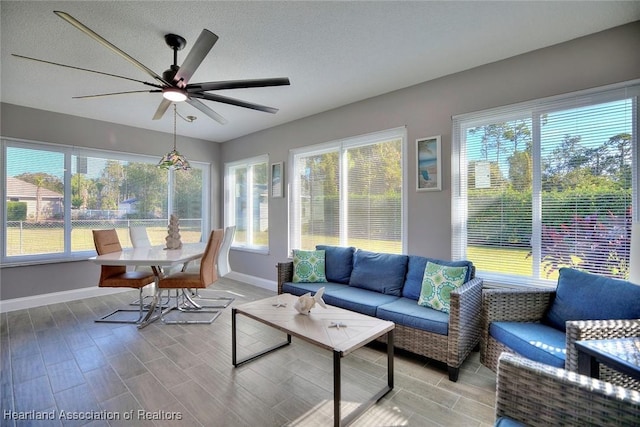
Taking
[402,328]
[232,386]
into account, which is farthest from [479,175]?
[232,386]

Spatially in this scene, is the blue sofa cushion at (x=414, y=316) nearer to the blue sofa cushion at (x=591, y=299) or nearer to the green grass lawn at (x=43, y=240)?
the blue sofa cushion at (x=591, y=299)

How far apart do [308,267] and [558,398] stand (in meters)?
2.74

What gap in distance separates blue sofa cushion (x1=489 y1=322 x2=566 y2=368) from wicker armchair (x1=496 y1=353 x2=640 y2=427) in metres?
0.77

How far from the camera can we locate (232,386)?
7.05 ft

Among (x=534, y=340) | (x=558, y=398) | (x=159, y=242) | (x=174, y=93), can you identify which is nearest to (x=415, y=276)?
(x=534, y=340)

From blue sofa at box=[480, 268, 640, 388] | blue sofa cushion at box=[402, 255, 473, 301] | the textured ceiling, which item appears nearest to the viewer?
blue sofa at box=[480, 268, 640, 388]

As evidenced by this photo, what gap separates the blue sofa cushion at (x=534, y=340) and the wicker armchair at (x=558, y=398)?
0.77 meters

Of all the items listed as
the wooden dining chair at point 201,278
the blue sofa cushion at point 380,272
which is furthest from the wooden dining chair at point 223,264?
the blue sofa cushion at point 380,272

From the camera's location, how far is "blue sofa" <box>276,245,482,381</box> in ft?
7.41

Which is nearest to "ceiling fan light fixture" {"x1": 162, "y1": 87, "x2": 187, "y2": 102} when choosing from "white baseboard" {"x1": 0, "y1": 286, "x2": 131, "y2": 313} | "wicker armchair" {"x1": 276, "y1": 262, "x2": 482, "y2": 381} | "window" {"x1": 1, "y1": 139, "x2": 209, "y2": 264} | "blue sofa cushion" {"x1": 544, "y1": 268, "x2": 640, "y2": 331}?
"wicker armchair" {"x1": 276, "y1": 262, "x2": 482, "y2": 381}

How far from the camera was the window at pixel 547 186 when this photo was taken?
7.33ft

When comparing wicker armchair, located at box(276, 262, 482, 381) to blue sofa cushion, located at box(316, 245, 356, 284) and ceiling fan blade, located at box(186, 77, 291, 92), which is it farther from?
ceiling fan blade, located at box(186, 77, 291, 92)

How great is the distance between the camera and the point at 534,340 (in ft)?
6.22

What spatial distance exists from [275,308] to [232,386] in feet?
2.08
